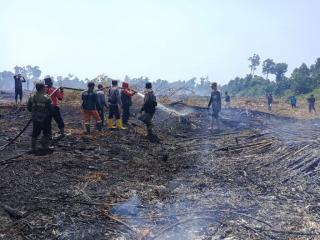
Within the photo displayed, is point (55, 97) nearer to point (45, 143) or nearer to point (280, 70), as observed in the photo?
point (45, 143)

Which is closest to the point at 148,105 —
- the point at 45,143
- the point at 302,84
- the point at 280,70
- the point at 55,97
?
the point at 55,97

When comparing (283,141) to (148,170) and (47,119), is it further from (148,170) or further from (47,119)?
(47,119)

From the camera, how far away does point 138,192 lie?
22.4 ft

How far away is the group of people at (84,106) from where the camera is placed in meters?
9.09

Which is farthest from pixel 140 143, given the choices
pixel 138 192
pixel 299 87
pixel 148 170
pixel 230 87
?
pixel 230 87

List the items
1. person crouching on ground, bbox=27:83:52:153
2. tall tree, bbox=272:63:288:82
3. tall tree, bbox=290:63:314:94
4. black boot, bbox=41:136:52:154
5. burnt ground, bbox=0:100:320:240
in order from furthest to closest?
1. tall tree, bbox=272:63:288:82
2. tall tree, bbox=290:63:314:94
3. black boot, bbox=41:136:52:154
4. person crouching on ground, bbox=27:83:52:153
5. burnt ground, bbox=0:100:320:240

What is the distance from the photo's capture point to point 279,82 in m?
63.7

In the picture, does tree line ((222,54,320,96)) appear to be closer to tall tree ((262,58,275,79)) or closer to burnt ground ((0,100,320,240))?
tall tree ((262,58,275,79))

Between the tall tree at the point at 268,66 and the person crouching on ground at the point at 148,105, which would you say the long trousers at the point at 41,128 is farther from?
the tall tree at the point at 268,66

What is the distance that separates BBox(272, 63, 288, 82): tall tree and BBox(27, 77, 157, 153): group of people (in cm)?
6912

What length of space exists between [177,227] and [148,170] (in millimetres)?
3164

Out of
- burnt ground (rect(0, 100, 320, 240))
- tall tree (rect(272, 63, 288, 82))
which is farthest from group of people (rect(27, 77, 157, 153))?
tall tree (rect(272, 63, 288, 82))

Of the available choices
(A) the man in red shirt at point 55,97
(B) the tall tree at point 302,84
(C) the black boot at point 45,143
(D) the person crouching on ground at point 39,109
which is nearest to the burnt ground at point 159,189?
(C) the black boot at point 45,143

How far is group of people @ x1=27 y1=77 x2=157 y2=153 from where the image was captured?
9094mm
